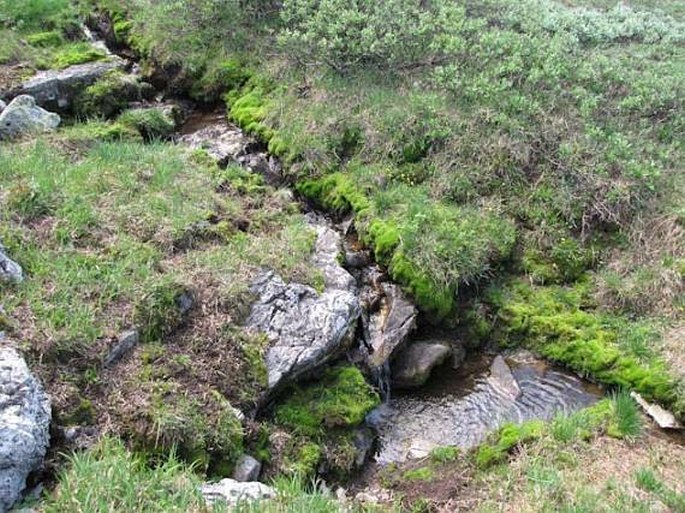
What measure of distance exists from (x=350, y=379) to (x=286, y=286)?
1406 millimetres

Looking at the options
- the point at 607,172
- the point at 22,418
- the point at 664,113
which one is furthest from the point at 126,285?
the point at 664,113

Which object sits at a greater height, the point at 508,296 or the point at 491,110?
the point at 491,110

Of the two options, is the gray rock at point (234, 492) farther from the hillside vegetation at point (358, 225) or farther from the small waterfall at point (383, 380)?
the small waterfall at point (383, 380)

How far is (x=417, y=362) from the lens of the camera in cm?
853

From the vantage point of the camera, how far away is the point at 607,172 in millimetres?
10094

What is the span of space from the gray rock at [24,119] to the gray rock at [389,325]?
21.3ft

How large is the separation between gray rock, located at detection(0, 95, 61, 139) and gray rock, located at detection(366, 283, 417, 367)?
6.48 meters

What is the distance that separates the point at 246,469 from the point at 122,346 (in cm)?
181

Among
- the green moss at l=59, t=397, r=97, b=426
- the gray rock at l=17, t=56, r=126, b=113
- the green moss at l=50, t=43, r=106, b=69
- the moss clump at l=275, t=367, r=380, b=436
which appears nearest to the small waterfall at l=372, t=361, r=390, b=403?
the moss clump at l=275, t=367, r=380, b=436

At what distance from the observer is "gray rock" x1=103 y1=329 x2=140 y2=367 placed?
6680 millimetres

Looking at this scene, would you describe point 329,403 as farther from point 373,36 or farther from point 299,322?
point 373,36

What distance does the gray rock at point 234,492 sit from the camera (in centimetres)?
503

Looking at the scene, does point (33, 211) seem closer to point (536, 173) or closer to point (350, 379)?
point (350, 379)

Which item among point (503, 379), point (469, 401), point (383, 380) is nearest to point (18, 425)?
point (383, 380)
